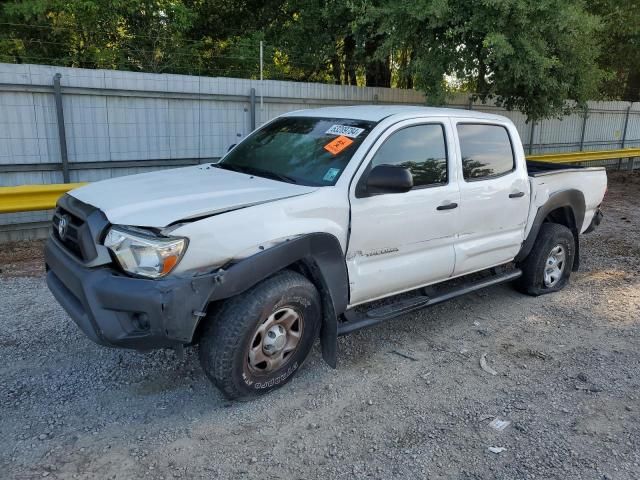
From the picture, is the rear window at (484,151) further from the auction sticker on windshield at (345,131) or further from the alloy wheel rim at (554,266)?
the alloy wheel rim at (554,266)

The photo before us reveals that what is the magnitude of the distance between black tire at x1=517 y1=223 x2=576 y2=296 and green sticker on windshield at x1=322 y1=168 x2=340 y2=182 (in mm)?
2672

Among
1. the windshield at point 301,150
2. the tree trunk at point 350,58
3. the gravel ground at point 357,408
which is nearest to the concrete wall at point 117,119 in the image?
the gravel ground at point 357,408

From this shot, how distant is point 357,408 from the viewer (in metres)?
3.58

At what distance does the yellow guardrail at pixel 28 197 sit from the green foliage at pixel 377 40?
3.60 metres

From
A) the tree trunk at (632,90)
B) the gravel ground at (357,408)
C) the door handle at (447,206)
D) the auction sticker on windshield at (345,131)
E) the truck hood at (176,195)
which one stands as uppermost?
the tree trunk at (632,90)

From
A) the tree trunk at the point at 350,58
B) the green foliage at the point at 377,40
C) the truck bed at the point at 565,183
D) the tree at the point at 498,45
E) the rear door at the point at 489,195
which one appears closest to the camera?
the rear door at the point at 489,195

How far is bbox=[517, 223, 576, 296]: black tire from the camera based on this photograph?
217 inches

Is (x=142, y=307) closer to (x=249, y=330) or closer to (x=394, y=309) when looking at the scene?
(x=249, y=330)

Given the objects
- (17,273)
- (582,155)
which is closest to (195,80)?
(17,273)

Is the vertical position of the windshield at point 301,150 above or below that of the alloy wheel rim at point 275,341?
above

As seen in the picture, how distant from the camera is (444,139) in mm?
4477

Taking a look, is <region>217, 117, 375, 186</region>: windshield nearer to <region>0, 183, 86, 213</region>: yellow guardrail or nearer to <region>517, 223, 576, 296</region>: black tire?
<region>517, 223, 576, 296</region>: black tire

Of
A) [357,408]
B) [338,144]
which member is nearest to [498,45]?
[338,144]

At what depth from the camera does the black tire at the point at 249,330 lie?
129 inches
